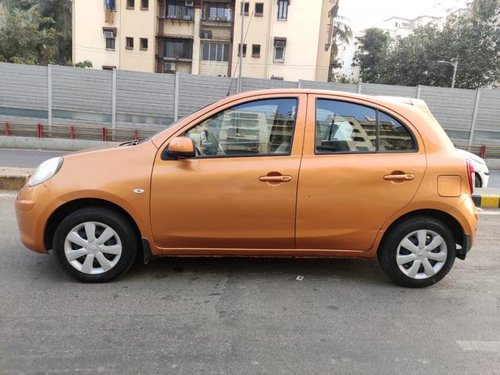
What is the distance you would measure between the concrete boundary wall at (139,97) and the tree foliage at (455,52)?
13.0m

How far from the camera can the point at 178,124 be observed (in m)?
3.89

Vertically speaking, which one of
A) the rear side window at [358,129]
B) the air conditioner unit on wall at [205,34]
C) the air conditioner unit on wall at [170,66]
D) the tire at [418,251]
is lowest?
the tire at [418,251]

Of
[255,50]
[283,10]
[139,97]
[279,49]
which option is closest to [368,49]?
[283,10]

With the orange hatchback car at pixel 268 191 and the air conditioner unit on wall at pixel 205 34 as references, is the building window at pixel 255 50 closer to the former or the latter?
the air conditioner unit on wall at pixel 205 34

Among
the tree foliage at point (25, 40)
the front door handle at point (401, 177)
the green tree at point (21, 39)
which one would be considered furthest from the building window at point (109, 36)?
the front door handle at point (401, 177)

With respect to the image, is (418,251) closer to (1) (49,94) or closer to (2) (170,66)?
(1) (49,94)

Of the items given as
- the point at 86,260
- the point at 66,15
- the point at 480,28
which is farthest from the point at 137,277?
the point at 66,15

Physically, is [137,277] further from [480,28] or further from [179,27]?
[179,27]

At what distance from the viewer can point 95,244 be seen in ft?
12.5

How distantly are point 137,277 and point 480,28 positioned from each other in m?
32.5

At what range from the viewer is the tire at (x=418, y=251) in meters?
3.95

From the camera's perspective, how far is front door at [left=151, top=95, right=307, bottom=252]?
3754mm

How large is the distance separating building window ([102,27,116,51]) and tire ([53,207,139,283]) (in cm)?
3663

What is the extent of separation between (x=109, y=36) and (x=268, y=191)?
122 ft
